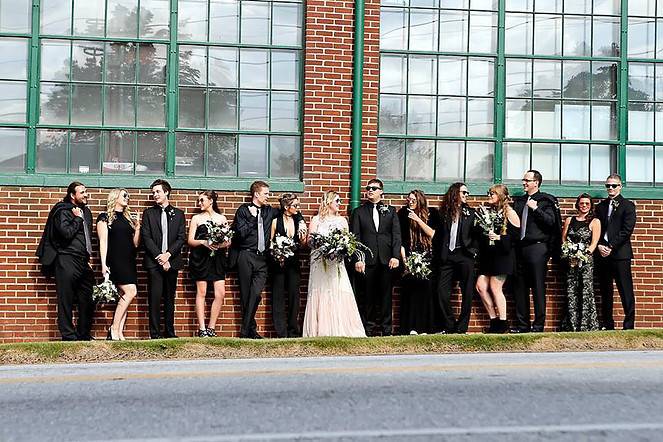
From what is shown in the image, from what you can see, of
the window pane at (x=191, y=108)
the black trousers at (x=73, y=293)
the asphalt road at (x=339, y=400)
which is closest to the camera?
the asphalt road at (x=339, y=400)

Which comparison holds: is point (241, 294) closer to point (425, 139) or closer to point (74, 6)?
point (425, 139)

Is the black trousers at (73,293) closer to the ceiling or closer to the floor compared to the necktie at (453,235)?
closer to the floor

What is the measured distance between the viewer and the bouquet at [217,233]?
15.0 metres

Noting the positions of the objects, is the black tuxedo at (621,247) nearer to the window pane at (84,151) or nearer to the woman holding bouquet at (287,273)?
the woman holding bouquet at (287,273)

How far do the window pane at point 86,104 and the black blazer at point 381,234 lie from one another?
13.8 feet

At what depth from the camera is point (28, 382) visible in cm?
990

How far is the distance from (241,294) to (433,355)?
4010mm

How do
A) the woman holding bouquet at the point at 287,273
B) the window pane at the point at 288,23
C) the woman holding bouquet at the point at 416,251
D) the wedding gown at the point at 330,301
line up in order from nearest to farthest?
the wedding gown at the point at 330,301, the woman holding bouquet at the point at 287,273, the woman holding bouquet at the point at 416,251, the window pane at the point at 288,23

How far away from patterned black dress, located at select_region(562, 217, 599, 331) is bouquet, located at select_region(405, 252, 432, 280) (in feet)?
7.47

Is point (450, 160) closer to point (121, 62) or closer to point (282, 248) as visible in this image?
point (282, 248)

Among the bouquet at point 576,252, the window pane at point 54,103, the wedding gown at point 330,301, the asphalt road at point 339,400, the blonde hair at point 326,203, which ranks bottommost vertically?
the asphalt road at point 339,400

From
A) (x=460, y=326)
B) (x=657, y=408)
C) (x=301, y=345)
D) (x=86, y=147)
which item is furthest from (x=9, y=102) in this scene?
(x=657, y=408)

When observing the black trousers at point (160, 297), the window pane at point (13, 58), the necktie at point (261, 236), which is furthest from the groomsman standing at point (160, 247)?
the window pane at point (13, 58)

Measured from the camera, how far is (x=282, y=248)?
1505cm
